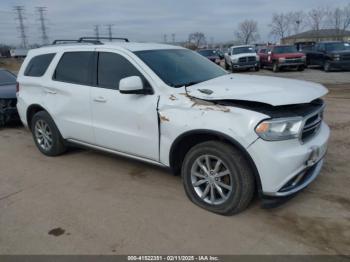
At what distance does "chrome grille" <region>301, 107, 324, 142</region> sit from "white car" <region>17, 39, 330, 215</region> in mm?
14

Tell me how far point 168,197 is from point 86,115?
66.2 inches

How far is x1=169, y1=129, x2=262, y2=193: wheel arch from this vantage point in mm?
3330

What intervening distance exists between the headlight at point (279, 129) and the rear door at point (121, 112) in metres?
1.27

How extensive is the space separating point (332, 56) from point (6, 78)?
1687cm

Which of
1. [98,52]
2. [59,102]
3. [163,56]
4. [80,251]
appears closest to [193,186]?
[80,251]

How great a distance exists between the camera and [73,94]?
16.2ft

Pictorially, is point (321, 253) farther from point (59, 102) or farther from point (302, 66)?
point (302, 66)

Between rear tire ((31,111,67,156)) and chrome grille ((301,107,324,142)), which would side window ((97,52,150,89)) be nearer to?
rear tire ((31,111,67,156))

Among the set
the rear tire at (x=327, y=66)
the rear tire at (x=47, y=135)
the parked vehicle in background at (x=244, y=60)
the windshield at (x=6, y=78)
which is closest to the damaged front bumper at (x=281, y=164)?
the rear tire at (x=47, y=135)

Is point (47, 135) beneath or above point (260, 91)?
beneath

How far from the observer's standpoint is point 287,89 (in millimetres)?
3584

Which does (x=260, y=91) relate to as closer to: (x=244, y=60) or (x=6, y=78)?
(x=6, y=78)

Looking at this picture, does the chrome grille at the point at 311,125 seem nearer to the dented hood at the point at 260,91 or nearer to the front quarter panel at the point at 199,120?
the dented hood at the point at 260,91

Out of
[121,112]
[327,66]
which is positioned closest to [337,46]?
[327,66]
